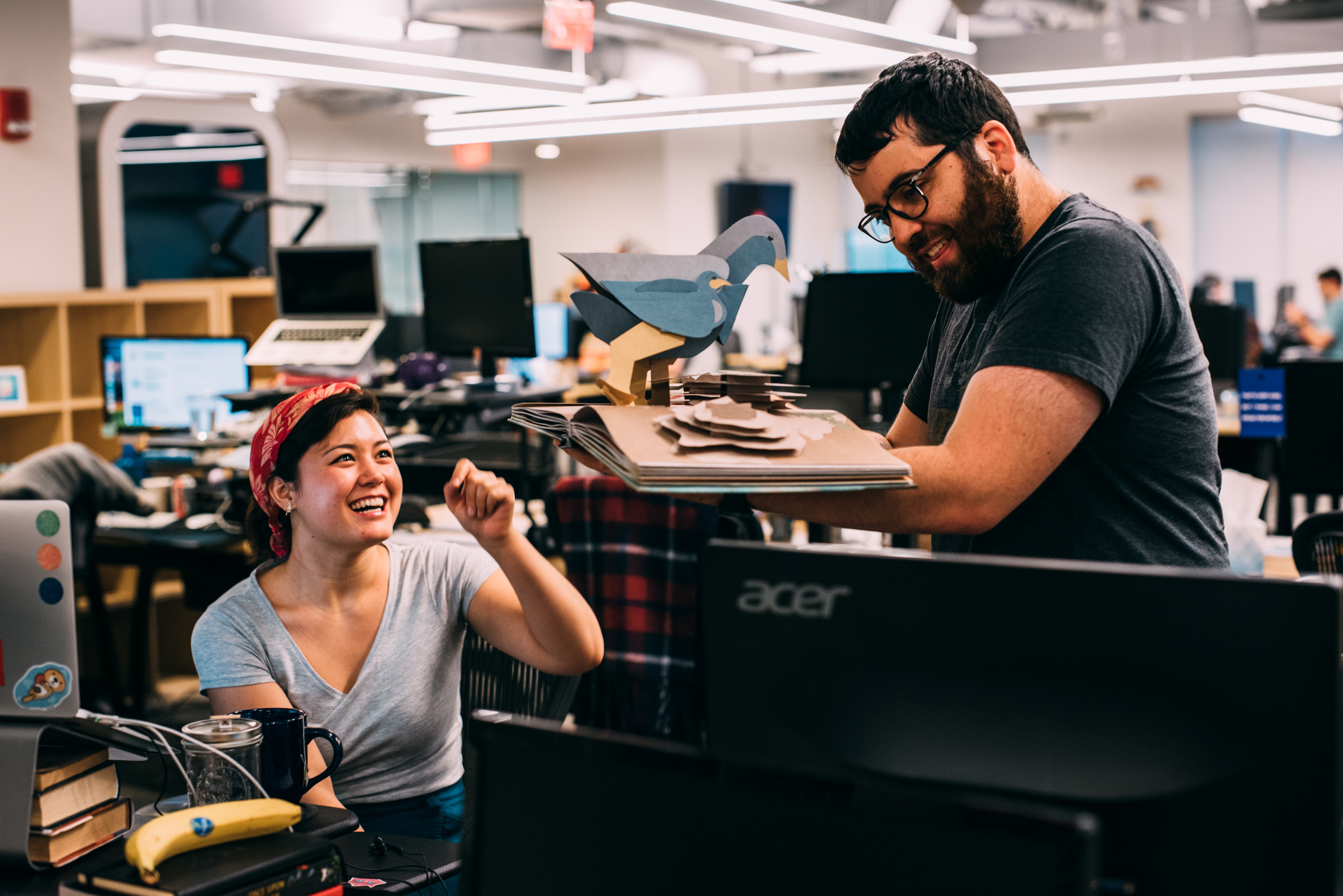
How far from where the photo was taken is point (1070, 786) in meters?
0.74

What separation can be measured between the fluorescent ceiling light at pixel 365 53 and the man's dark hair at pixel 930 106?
4.23m

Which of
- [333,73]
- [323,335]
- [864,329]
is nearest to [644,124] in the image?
[333,73]

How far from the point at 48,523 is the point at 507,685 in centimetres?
99

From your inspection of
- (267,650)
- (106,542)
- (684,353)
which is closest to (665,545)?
(267,650)

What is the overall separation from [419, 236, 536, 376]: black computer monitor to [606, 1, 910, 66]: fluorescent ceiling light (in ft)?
→ 2.93

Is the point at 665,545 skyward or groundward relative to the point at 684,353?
groundward

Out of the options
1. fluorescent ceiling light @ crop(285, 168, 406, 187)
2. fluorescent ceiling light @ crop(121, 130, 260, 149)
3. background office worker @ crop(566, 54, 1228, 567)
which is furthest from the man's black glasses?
fluorescent ceiling light @ crop(285, 168, 406, 187)

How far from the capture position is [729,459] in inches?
41.7

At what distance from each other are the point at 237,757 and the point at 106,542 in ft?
9.87

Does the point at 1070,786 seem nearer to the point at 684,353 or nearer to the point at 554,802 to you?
the point at 554,802

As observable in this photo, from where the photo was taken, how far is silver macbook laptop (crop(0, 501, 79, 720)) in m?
1.30

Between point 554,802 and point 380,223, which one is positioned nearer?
point 554,802

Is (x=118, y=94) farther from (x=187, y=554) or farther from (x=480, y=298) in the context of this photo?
(x=480, y=298)

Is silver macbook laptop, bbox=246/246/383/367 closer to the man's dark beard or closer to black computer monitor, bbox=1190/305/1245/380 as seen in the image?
the man's dark beard
